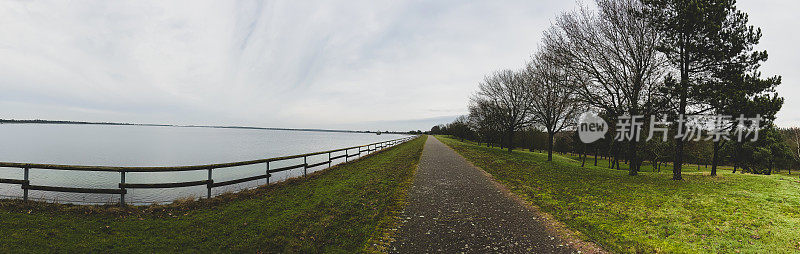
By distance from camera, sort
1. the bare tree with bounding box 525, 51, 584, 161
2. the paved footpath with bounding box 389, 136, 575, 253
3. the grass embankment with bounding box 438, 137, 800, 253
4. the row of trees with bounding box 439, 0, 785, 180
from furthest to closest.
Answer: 1. the bare tree with bounding box 525, 51, 584, 161
2. the row of trees with bounding box 439, 0, 785, 180
3. the grass embankment with bounding box 438, 137, 800, 253
4. the paved footpath with bounding box 389, 136, 575, 253

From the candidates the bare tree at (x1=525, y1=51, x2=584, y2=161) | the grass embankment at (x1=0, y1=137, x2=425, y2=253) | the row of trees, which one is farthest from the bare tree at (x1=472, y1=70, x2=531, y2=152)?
the grass embankment at (x1=0, y1=137, x2=425, y2=253)

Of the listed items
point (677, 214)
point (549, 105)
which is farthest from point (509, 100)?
point (677, 214)

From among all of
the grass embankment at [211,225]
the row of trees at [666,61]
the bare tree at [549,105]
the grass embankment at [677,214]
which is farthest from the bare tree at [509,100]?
the grass embankment at [211,225]

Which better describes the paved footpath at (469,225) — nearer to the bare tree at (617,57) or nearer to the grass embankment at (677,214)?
the grass embankment at (677,214)

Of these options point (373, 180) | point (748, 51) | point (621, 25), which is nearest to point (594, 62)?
point (621, 25)

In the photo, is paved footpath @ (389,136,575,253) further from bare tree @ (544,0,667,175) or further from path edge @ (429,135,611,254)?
bare tree @ (544,0,667,175)

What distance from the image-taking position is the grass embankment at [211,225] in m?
5.26

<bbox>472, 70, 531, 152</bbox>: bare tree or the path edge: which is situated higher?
<bbox>472, 70, 531, 152</bbox>: bare tree

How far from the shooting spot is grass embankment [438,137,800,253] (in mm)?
5566

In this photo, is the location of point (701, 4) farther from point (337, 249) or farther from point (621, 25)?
point (337, 249)

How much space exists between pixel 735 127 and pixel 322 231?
21030 mm

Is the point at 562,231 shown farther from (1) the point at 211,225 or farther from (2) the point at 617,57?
(2) the point at 617,57

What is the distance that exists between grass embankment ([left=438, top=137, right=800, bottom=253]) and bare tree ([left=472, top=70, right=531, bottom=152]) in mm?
21384

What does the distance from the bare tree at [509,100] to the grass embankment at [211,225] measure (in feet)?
91.1
